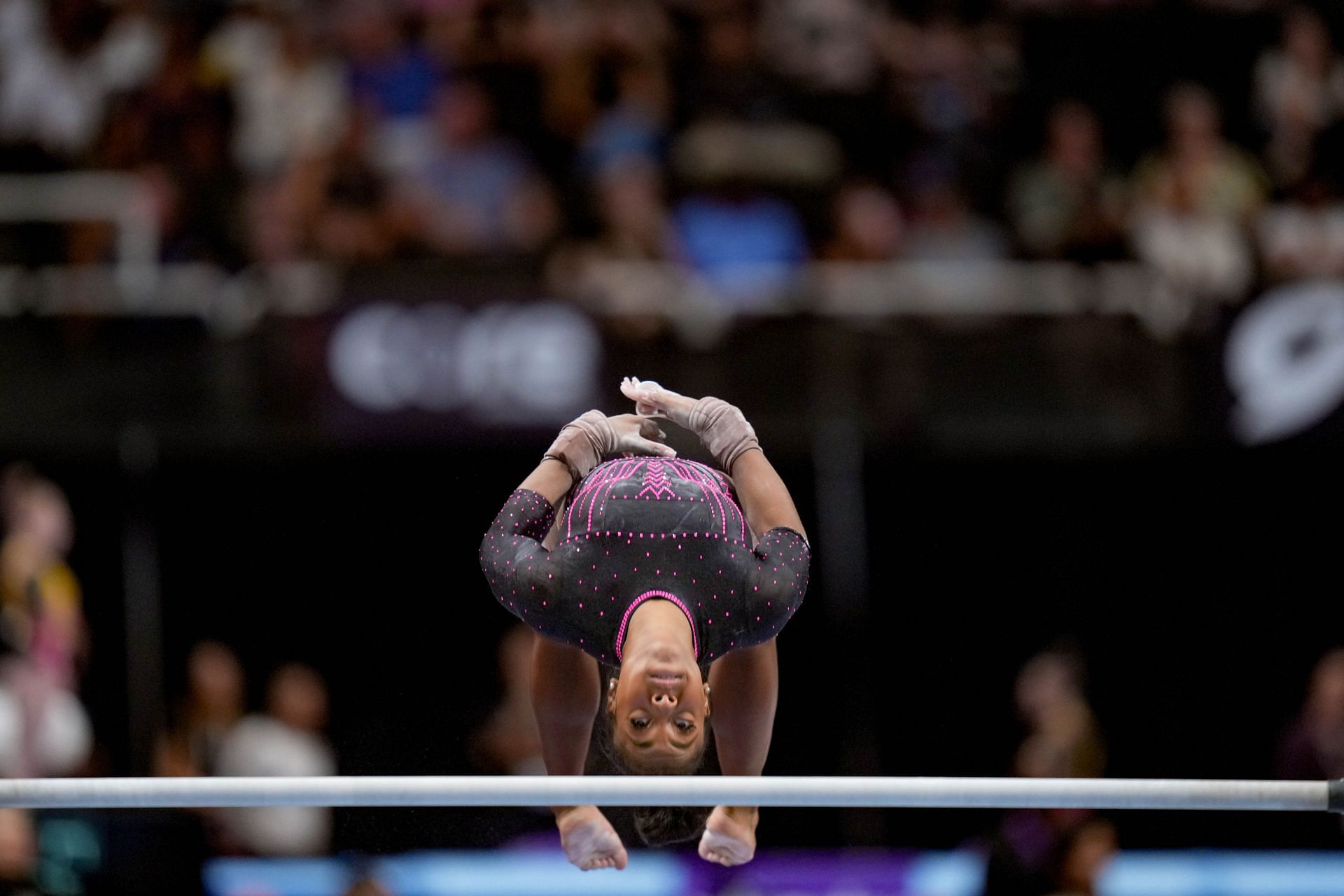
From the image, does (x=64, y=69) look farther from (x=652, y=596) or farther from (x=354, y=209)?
(x=652, y=596)

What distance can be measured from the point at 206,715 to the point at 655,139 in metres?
3.52

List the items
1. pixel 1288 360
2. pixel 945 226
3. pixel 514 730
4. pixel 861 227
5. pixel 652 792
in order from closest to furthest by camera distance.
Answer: pixel 652 792 < pixel 514 730 < pixel 1288 360 < pixel 861 227 < pixel 945 226

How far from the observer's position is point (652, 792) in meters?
3.99

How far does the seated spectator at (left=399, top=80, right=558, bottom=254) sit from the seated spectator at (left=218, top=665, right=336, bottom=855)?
2.21 metres

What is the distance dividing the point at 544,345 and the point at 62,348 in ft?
7.13

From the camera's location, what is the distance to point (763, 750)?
15.4ft

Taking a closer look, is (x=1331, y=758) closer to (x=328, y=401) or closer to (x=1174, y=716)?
(x=1174, y=716)

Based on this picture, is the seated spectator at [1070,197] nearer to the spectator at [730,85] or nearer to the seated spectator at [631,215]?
the spectator at [730,85]

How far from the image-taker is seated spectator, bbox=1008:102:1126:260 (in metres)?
8.62

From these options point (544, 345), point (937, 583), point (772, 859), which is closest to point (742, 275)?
point (544, 345)

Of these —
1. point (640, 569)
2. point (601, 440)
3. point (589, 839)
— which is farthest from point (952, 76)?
point (589, 839)

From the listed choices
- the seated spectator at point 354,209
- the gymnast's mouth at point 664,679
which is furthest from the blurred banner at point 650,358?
the gymnast's mouth at point 664,679

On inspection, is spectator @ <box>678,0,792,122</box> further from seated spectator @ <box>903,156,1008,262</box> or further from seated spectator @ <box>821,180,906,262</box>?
seated spectator @ <box>903,156,1008,262</box>

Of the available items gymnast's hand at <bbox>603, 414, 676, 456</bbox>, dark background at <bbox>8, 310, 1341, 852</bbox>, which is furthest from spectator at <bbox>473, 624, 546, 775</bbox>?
gymnast's hand at <bbox>603, 414, 676, 456</bbox>
